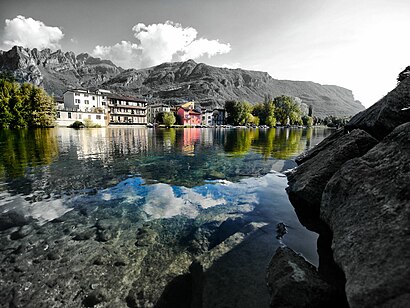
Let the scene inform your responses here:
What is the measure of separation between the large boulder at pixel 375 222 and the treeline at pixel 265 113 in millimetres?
140984

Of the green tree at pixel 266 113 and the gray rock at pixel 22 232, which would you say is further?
the green tree at pixel 266 113

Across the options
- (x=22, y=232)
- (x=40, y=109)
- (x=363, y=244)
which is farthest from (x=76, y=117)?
(x=363, y=244)

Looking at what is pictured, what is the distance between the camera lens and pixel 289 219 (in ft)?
27.4

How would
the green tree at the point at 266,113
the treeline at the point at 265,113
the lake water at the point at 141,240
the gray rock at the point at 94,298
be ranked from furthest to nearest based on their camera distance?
the green tree at the point at 266,113
the treeline at the point at 265,113
the lake water at the point at 141,240
the gray rock at the point at 94,298

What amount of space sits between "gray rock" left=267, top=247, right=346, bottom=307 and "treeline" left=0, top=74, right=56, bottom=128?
8518cm

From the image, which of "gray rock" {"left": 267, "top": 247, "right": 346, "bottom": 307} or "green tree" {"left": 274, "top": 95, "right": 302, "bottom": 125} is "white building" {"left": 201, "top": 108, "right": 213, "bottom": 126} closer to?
"green tree" {"left": 274, "top": 95, "right": 302, "bottom": 125}

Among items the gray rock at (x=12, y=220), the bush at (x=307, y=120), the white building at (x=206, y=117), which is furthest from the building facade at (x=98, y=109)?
the bush at (x=307, y=120)

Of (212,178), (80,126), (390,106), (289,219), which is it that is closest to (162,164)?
(212,178)

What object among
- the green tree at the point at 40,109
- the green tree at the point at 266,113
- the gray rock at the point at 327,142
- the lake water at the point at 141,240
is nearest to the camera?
the lake water at the point at 141,240

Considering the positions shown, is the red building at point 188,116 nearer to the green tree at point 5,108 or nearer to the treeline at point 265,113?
the treeline at point 265,113

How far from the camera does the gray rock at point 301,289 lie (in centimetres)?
385

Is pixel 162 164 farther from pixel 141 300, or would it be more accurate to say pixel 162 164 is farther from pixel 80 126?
pixel 80 126

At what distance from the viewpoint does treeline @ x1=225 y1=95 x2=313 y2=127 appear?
14462 cm

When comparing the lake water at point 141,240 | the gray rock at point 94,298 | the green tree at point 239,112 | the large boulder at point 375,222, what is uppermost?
the green tree at point 239,112
